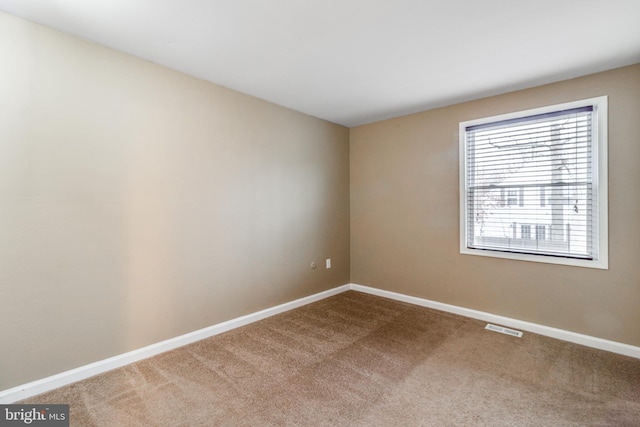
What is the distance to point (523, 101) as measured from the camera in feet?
9.41

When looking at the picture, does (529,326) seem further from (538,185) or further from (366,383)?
(366,383)

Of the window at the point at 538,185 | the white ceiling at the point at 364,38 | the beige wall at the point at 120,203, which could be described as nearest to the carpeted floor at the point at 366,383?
the beige wall at the point at 120,203

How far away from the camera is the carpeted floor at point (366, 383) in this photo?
1.70 meters

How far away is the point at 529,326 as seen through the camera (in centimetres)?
285

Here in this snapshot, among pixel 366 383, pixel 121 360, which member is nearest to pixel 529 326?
pixel 366 383

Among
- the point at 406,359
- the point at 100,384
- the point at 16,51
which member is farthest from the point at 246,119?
the point at 406,359

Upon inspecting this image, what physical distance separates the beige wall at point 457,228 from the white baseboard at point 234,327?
6cm

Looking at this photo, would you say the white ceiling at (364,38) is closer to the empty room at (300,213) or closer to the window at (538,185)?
the empty room at (300,213)

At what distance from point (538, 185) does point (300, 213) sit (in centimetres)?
249

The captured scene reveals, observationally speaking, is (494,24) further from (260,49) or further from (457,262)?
(457,262)

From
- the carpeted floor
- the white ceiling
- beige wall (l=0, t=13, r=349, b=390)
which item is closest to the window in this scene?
the white ceiling

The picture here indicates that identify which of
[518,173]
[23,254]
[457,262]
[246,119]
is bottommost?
[457,262]

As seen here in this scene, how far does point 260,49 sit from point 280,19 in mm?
395

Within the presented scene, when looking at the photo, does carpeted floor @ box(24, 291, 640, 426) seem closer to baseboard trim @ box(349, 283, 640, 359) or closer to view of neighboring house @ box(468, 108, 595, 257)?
baseboard trim @ box(349, 283, 640, 359)
